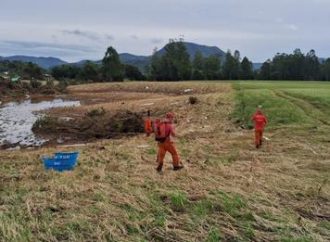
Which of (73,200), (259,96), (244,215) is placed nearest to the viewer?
(244,215)

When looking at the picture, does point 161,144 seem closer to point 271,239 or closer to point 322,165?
point 322,165

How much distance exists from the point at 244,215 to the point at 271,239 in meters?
1.12

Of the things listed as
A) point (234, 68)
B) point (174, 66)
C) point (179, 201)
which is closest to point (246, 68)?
point (234, 68)

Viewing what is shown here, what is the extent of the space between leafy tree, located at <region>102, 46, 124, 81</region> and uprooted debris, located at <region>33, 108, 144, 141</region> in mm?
60103

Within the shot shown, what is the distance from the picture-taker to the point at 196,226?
28.5 feet

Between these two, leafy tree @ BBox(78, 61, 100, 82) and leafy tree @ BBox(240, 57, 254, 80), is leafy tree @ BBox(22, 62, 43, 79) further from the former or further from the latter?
leafy tree @ BBox(240, 57, 254, 80)

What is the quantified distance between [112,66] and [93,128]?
63289 mm

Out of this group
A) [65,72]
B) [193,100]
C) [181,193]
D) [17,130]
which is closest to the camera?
[181,193]

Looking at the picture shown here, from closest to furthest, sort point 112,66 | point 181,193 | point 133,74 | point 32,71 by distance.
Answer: point 181,193, point 112,66, point 32,71, point 133,74

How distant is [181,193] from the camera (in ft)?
34.7

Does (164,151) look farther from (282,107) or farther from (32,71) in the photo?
(32,71)

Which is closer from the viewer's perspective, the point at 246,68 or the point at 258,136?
the point at 258,136

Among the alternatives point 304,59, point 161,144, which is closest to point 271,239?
point 161,144

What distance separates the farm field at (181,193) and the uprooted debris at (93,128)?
14.3 feet
